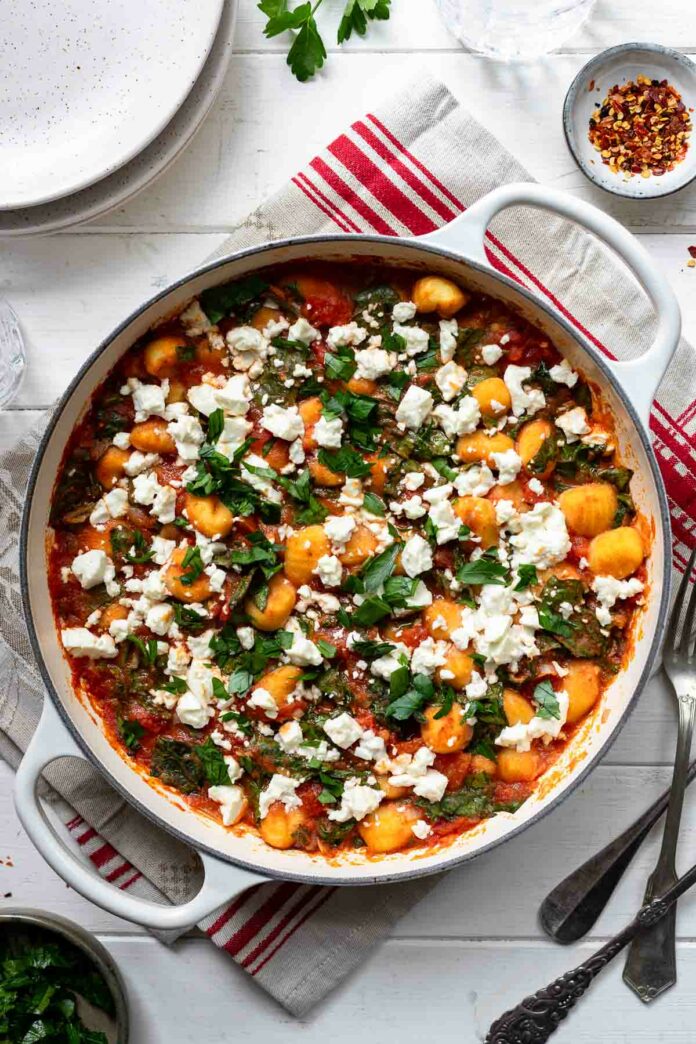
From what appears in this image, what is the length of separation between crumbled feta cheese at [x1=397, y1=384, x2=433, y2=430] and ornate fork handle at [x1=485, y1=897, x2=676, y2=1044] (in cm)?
145

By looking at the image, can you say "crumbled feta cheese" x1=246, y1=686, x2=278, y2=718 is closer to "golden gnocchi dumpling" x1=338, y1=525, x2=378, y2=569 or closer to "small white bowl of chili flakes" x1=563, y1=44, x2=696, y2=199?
"golden gnocchi dumpling" x1=338, y1=525, x2=378, y2=569

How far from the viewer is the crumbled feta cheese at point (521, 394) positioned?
271 centimetres

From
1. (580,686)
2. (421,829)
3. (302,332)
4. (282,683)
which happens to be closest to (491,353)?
(302,332)

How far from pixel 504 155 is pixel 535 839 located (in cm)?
192

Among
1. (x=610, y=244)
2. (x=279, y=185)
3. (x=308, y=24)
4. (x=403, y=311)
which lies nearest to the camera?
(x=610, y=244)

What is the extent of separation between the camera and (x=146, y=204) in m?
2.96

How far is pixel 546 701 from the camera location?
8.95 ft

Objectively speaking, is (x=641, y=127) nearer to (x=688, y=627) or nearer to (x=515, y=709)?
(x=688, y=627)

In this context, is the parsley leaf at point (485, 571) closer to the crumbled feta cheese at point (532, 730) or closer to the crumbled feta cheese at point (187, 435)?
the crumbled feta cheese at point (532, 730)

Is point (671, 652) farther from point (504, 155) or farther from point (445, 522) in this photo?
point (504, 155)

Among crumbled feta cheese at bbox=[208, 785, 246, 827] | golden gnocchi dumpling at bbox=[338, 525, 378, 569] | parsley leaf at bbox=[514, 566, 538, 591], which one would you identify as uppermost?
parsley leaf at bbox=[514, 566, 538, 591]

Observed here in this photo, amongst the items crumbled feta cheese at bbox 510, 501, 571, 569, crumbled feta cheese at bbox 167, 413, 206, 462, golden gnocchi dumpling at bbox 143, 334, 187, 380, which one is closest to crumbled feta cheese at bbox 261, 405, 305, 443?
crumbled feta cheese at bbox 167, 413, 206, 462

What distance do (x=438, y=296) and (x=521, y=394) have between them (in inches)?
13.2

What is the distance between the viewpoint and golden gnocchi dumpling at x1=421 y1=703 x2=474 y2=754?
2.68 meters
